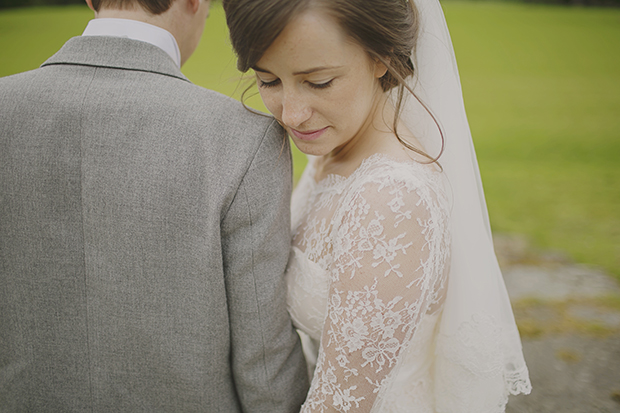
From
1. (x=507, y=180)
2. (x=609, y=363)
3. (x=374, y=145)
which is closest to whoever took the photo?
(x=374, y=145)

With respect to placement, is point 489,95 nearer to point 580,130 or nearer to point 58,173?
point 580,130

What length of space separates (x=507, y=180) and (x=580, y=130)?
4.57 meters

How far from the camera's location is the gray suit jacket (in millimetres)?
1189

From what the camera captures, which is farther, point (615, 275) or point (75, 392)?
point (615, 275)

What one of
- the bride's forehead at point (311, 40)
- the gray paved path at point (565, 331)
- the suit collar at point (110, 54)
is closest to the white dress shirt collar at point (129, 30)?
the suit collar at point (110, 54)

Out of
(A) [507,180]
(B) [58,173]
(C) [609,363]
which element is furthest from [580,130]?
(B) [58,173]

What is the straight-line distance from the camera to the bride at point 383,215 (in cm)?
125

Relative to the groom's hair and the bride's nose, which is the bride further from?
the groom's hair

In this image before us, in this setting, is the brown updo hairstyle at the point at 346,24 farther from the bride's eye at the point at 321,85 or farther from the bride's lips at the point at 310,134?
the bride's lips at the point at 310,134

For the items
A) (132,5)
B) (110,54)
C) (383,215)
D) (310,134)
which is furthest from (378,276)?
(132,5)

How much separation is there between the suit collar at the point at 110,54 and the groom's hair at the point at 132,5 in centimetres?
15

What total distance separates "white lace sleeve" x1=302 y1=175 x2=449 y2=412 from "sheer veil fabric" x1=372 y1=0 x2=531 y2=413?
324 millimetres

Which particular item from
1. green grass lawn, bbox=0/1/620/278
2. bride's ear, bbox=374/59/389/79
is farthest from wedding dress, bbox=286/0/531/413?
green grass lawn, bbox=0/1/620/278

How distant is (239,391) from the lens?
4.86 ft
